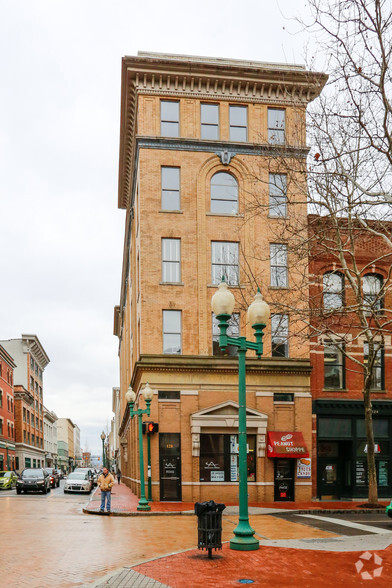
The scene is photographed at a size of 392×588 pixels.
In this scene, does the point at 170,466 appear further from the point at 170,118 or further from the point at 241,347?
the point at 170,118

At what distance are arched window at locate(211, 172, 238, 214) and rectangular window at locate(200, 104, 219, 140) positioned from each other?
1.92m

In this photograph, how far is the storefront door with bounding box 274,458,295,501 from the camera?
28.3 metres

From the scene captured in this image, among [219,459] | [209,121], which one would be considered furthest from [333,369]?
[209,121]

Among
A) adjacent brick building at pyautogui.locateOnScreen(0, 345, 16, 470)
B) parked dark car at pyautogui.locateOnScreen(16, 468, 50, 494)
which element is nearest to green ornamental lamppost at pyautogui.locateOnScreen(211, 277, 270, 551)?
parked dark car at pyautogui.locateOnScreen(16, 468, 50, 494)

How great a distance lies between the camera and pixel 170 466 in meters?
27.4

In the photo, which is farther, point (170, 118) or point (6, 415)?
point (6, 415)

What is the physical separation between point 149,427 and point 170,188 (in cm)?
1098

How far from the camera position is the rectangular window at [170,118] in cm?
3008

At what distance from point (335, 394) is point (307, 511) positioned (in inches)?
275

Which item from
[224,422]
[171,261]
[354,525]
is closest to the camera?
[354,525]

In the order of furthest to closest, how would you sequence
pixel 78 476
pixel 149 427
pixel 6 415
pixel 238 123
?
pixel 6 415 → pixel 78 476 → pixel 238 123 → pixel 149 427

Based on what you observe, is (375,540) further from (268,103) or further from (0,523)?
(268,103)

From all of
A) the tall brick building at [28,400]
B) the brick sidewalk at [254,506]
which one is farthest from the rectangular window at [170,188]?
the tall brick building at [28,400]

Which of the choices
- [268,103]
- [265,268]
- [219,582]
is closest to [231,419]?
[265,268]
